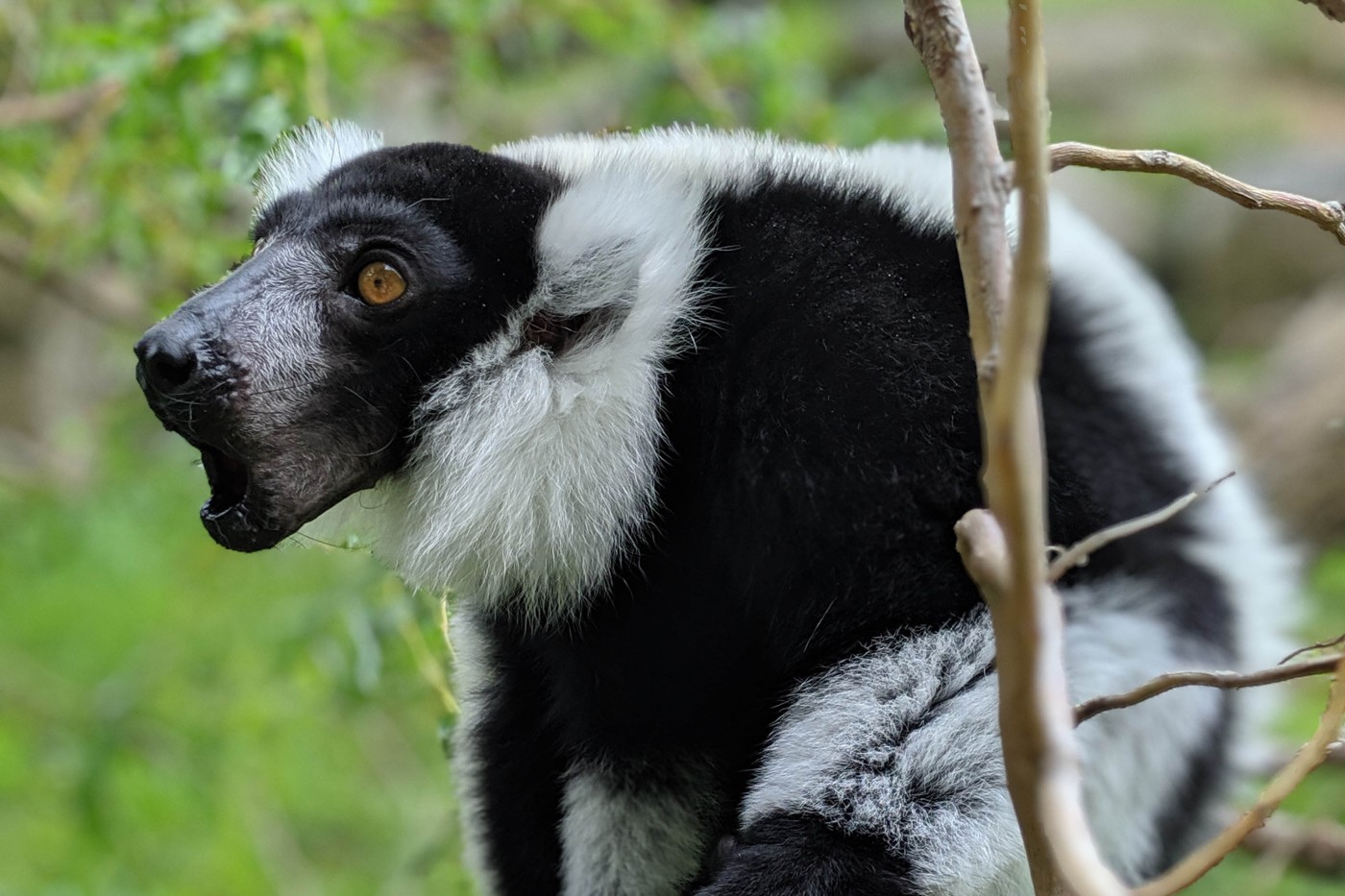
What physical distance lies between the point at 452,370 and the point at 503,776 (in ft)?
3.34

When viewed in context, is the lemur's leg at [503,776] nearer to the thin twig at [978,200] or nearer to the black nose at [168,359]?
the black nose at [168,359]

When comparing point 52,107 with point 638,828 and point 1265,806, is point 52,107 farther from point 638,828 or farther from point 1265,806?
point 1265,806

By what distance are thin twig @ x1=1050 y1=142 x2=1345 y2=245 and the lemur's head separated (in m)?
0.92

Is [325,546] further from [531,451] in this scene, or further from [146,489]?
[146,489]

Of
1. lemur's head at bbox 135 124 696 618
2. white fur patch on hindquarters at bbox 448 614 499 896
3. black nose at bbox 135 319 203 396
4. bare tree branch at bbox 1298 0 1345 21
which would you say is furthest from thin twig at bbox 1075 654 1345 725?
white fur patch on hindquarters at bbox 448 614 499 896

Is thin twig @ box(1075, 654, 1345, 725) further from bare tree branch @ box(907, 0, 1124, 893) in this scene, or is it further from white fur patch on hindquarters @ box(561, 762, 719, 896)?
white fur patch on hindquarters @ box(561, 762, 719, 896)

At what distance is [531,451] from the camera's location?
2.43 meters

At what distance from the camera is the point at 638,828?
2811 mm

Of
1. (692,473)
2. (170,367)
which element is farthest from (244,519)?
(692,473)

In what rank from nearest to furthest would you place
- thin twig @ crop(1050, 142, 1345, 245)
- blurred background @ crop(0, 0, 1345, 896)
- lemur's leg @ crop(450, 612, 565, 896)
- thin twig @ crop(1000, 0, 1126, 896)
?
thin twig @ crop(1000, 0, 1126, 896) < thin twig @ crop(1050, 142, 1345, 245) < lemur's leg @ crop(450, 612, 565, 896) < blurred background @ crop(0, 0, 1345, 896)

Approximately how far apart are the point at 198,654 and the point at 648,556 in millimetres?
3360

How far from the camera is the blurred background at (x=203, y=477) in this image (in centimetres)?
372

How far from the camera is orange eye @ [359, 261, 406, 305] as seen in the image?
2.45 metres

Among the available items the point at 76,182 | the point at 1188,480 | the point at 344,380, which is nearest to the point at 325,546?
the point at 344,380
